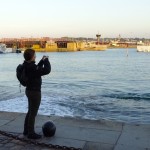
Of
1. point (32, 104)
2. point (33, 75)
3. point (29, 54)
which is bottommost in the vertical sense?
point (32, 104)

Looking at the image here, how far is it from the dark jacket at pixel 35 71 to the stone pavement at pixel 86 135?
1078 millimetres

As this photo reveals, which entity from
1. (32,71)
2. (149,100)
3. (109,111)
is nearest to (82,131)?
(32,71)

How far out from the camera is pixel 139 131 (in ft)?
25.2

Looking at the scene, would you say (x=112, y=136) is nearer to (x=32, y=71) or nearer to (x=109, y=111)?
(x=32, y=71)

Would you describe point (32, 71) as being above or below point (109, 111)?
above

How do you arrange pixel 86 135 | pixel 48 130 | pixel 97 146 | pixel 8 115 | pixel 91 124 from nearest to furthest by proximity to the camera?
1. pixel 97 146
2. pixel 48 130
3. pixel 86 135
4. pixel 91 124
5. pixel 8 115

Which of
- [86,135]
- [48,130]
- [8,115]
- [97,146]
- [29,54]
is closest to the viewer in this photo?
[97,146]

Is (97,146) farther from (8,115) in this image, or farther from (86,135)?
(8,115)

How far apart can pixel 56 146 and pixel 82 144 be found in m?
0.67

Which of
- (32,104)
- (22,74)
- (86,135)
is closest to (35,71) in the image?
(22,74)

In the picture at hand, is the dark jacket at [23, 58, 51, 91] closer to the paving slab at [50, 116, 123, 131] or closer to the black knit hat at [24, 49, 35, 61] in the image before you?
the black knit hat at [24, 49, 35, 61]

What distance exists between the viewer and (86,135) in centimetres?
742

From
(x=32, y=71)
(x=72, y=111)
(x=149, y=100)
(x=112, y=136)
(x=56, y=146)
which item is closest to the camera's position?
(x=56, y=146)

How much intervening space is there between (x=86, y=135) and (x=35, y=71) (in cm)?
177
